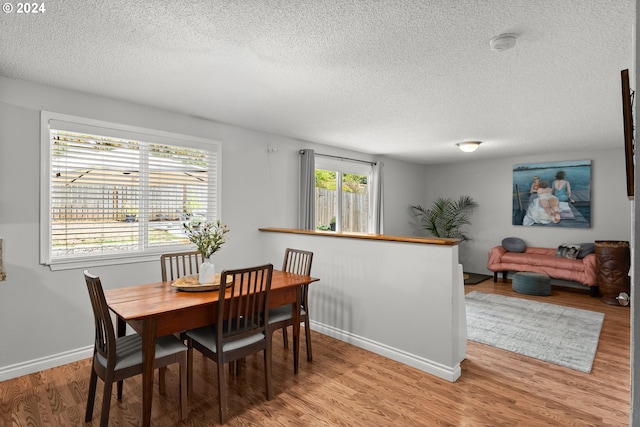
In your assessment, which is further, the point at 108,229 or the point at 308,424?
the point at 108,229

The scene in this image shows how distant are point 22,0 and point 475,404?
3.74 m

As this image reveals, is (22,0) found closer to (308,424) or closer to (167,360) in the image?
(167,360)

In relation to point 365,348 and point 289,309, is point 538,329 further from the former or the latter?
point 289,309

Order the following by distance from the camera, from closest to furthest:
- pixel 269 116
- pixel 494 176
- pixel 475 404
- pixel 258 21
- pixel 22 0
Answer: pixel 22 0 → pixel 258 21 → pixel 475 404 → pixel 269 116 → pixel 494 176

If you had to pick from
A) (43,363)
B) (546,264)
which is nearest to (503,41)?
(43,363)

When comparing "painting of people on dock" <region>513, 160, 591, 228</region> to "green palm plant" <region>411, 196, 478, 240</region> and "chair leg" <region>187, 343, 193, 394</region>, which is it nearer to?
"green palm plant" <region>411, 196, 478, 240</region>

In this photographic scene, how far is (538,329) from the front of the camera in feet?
12.9

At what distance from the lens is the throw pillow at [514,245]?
6.48 meters

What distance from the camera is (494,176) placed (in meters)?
7.00

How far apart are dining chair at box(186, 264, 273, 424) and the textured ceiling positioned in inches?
59.8

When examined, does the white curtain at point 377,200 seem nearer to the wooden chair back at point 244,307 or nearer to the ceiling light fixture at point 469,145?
the ceiling light fixture at point 469,145

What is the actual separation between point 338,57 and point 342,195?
12.1 feet

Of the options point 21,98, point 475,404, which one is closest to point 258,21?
point 21,98

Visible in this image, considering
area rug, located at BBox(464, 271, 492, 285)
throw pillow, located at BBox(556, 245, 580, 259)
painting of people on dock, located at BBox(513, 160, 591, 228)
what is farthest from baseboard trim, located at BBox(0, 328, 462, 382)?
painting of people on dock, located at BBox(513, 160, 591, 228)
